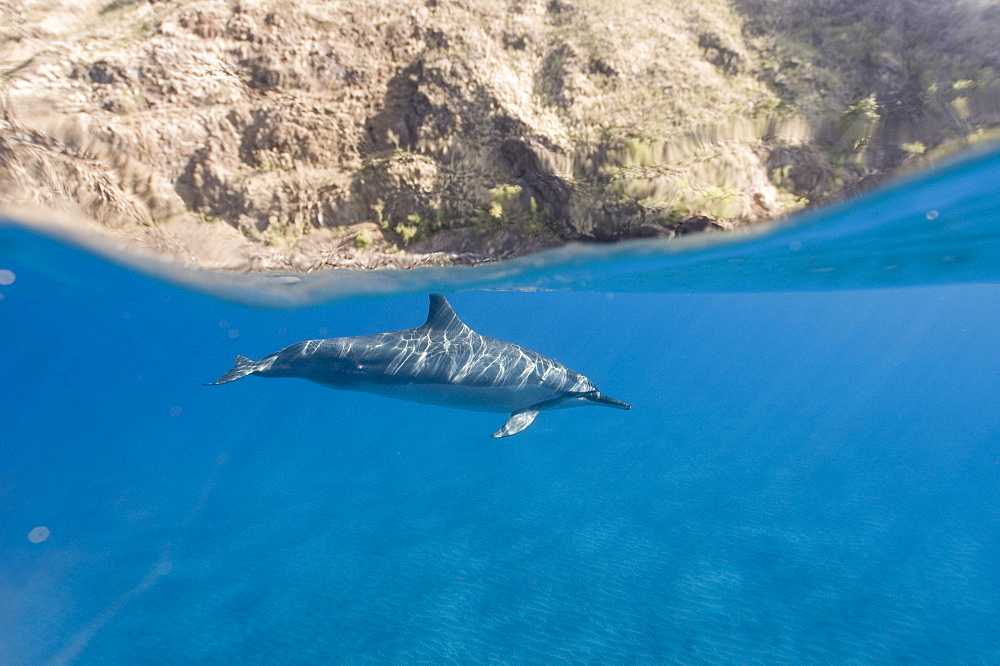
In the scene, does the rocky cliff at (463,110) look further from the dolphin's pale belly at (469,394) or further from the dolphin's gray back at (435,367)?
the dolphin's pale belly at (469,394)

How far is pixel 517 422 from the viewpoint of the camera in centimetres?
789

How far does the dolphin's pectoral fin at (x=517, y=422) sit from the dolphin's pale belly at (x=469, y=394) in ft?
0.42

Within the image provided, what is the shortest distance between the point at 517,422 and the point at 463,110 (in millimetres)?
5003

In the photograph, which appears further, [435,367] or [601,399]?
[601,399]

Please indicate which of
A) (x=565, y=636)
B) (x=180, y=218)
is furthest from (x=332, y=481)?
(x=180, y=218)

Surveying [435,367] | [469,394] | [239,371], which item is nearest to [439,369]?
[435,367]

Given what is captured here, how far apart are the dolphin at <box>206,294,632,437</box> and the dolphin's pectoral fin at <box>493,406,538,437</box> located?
0.02 meters

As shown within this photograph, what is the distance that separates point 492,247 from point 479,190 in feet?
2.09

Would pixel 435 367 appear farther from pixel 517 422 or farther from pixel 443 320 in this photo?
pixel 517 422

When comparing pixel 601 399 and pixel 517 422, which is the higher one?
pixel 601 399

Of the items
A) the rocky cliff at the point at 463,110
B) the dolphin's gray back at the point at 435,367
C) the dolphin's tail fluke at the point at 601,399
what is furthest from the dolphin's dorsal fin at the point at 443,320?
the rocky cliff at the point at 463,110

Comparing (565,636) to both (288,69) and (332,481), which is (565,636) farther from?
(332,481)

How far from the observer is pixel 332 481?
15.6 meters

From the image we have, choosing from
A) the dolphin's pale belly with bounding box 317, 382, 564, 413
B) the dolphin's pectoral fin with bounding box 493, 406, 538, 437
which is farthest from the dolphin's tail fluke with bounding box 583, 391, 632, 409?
the dolphin's pectoral fin with bounding box 493, 406, 538, 437
